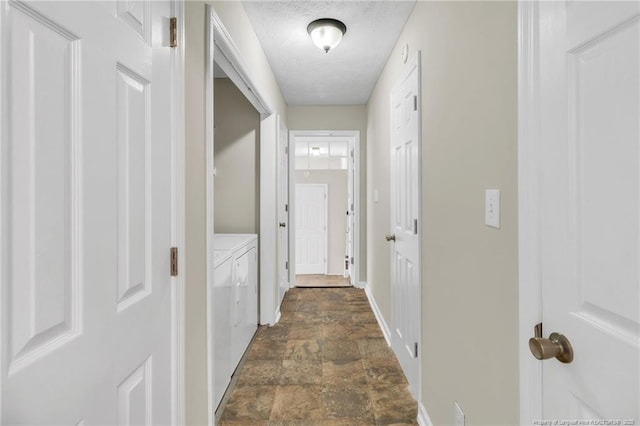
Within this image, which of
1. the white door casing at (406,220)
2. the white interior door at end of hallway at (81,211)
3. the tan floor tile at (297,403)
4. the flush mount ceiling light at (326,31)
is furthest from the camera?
the flush mount ceiling light at (326,31)

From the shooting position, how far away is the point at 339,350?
102 inches

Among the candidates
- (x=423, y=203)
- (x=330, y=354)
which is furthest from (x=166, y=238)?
(x=330, y=354)

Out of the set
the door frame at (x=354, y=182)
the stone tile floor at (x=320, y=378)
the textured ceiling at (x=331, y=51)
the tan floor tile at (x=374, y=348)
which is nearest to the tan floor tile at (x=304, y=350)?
the stone tile floor at (x=320, y=378)

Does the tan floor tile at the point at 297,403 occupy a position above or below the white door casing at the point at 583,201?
below

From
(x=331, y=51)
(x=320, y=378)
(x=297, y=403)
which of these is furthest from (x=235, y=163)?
(x=297, y=403)

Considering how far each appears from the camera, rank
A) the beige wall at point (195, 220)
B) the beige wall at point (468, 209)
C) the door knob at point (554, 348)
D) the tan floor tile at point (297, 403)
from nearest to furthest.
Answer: the door knob at point (554, 348) < the beige wall at point (468, 209) < the beige wall at point (195, 220) < the tan floor tile at point (297, 403)

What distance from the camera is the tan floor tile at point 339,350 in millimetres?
2471

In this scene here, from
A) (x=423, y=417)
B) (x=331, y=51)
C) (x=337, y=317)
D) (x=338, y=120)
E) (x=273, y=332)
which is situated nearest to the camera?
(x=423, y=417)

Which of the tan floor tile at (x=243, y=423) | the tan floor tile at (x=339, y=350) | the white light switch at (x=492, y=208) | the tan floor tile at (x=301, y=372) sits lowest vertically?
the tan floor tile at (x=243, y=423)

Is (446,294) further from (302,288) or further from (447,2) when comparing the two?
(302,288)

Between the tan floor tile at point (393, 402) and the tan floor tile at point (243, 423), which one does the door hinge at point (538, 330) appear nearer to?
the tan floor tile at point (393, 402)

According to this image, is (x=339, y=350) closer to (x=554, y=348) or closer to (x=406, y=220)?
(x=406, y=220)

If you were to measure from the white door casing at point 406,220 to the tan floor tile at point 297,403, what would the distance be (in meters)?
0.57

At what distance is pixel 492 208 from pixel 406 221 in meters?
1.13
